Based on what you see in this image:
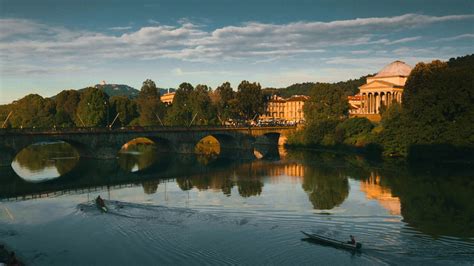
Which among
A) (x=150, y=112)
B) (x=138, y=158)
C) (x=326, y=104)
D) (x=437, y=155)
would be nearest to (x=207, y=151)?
(x=138, y=158)

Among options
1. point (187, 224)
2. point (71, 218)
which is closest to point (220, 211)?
point (187, 224)

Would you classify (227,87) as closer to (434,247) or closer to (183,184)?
(183,184)

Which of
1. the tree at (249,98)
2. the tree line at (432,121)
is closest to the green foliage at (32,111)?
the tree at (249,98)

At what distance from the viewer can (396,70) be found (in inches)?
6206

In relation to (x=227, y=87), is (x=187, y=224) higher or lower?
lower

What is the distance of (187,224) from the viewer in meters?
37.4

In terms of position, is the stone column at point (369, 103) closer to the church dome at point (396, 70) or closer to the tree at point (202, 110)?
the church dome at point (396, 70)

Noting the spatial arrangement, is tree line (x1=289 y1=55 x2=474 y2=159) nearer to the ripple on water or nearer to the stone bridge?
the stone bridge

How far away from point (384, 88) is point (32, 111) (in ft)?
343

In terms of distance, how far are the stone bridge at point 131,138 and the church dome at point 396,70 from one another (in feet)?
172

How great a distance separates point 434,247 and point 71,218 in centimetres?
2727

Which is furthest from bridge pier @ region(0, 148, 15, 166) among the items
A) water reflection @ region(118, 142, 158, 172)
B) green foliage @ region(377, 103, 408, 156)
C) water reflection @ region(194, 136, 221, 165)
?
green foliage @ region(377, 103, 408, 156)

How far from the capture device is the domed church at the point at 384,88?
480 feet

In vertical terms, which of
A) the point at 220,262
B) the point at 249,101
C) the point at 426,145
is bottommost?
the point at 220,262
